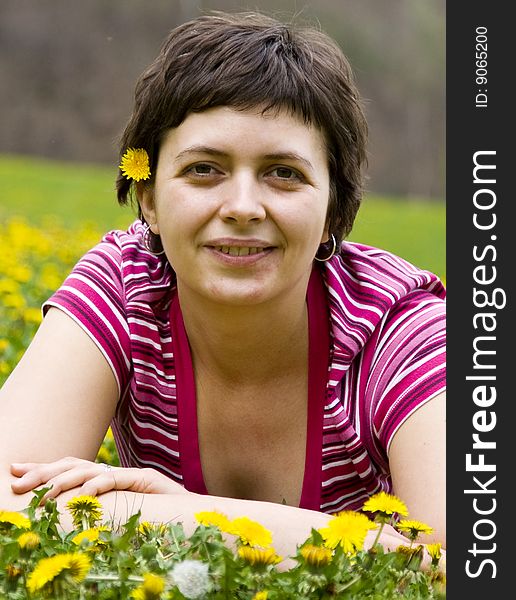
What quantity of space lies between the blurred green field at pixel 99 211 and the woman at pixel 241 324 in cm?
558

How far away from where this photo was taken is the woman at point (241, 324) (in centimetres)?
225

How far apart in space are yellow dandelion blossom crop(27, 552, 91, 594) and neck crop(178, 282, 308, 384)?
0.87 m

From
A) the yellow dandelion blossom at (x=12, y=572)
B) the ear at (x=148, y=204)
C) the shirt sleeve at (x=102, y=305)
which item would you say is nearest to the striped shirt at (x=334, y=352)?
the shirt sleeve at (x=102, y=305)

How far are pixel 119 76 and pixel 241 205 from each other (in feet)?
78.4

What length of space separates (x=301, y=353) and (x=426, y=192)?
24.3 m

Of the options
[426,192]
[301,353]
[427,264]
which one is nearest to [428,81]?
[426,192]

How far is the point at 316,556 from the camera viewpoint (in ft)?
5.33

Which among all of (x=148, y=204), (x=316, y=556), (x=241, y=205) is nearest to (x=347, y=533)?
(x=316, y=556)

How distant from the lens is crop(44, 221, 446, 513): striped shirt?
8.00ft

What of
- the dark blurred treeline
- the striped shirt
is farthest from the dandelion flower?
the dark blurred treeline

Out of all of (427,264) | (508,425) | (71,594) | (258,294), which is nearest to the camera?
(71,594)

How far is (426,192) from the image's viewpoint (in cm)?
2647

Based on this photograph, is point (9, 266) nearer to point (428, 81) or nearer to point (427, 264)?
point (427, 264)

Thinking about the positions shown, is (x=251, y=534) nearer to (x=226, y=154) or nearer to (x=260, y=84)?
(x=226, y=154)
